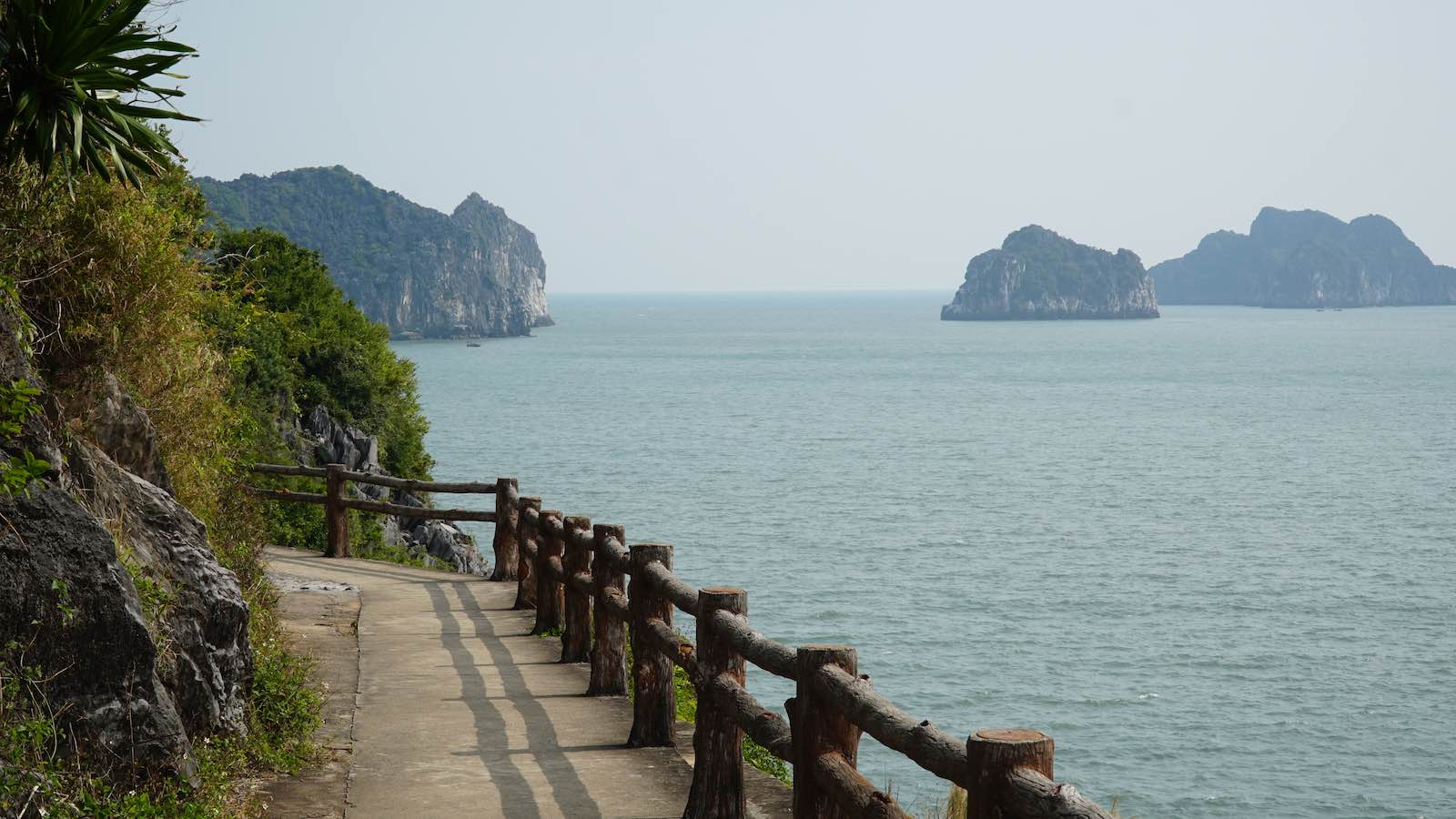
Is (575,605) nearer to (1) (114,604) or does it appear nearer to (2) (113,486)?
(2) (113,486)

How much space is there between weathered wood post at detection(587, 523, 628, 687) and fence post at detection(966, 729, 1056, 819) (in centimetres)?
639

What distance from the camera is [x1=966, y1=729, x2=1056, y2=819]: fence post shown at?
4727mm

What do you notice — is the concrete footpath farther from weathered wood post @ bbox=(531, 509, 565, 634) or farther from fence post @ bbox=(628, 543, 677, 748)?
weathered wood post @ bbox=(531, 509, 565, 634)

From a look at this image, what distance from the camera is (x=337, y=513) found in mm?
Answer: 19781

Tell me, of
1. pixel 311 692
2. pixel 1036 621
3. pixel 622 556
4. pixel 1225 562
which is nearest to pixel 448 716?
pixel 311 692

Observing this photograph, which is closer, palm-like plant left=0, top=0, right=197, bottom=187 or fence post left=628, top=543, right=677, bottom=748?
palm-like plant left=0, top=0, right=197, bottom=187

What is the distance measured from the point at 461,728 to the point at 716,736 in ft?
9.61

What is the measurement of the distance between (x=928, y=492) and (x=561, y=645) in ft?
157

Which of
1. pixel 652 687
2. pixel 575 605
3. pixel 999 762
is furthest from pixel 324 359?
pixel 999 762

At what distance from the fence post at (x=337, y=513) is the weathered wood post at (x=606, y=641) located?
8953mm

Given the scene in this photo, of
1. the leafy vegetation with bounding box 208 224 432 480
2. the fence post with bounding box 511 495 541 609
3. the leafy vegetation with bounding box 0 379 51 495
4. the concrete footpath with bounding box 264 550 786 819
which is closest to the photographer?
the leafy vegetation with bounding box 0 379 51 495

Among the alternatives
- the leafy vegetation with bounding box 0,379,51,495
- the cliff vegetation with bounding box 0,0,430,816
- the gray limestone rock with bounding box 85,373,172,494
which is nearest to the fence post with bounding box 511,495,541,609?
the cliff vegetation with bounding box 0,0,430,816

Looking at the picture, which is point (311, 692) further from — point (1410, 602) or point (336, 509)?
point (1410, 602)

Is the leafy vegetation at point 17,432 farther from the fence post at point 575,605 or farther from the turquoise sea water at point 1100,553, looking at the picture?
the turquoise sea water at point 1100,553
